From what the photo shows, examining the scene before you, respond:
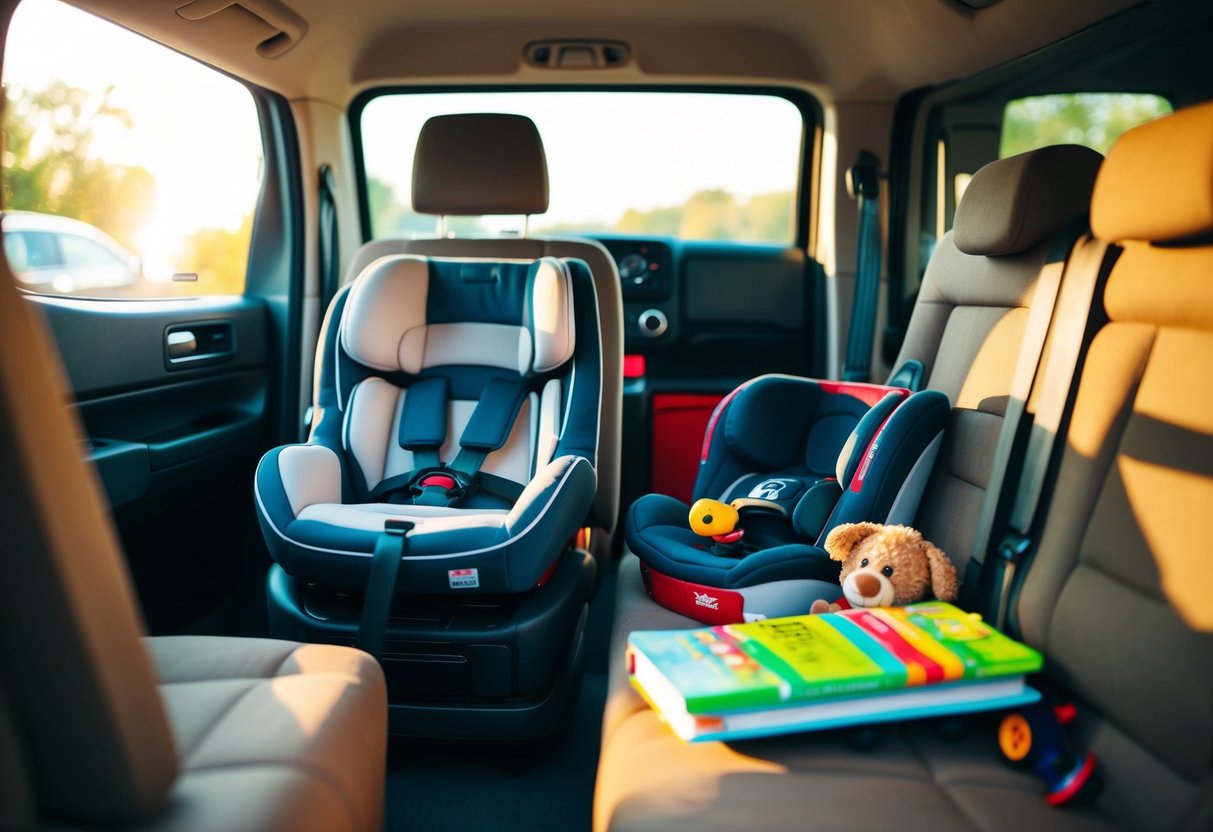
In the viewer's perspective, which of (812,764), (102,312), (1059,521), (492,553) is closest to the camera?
(812,764)

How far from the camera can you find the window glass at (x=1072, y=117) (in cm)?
319

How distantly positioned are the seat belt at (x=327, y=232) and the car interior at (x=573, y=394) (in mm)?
13

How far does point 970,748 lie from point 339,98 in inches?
122

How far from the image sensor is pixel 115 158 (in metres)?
2.55

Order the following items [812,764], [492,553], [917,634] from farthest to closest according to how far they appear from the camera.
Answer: [492,553] < [917,634] < [812,764]

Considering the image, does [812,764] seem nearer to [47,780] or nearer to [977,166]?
[47,780]

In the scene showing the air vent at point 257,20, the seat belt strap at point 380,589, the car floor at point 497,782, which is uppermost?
the air vent at point 257,20

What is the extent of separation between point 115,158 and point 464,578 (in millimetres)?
1696

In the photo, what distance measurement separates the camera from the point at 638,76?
339 cm

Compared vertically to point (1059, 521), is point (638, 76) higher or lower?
higher

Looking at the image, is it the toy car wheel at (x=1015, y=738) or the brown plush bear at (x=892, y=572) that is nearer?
the toy car wheel at (x=1015, y=738)

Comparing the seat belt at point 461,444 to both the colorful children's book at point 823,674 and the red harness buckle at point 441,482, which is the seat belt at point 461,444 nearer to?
the red harness buckle at point 441,482

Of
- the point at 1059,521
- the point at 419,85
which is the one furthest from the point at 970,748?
the point at 419,85

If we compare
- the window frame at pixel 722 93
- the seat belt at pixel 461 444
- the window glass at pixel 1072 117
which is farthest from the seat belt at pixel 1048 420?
the window frame at pixel 722 93
